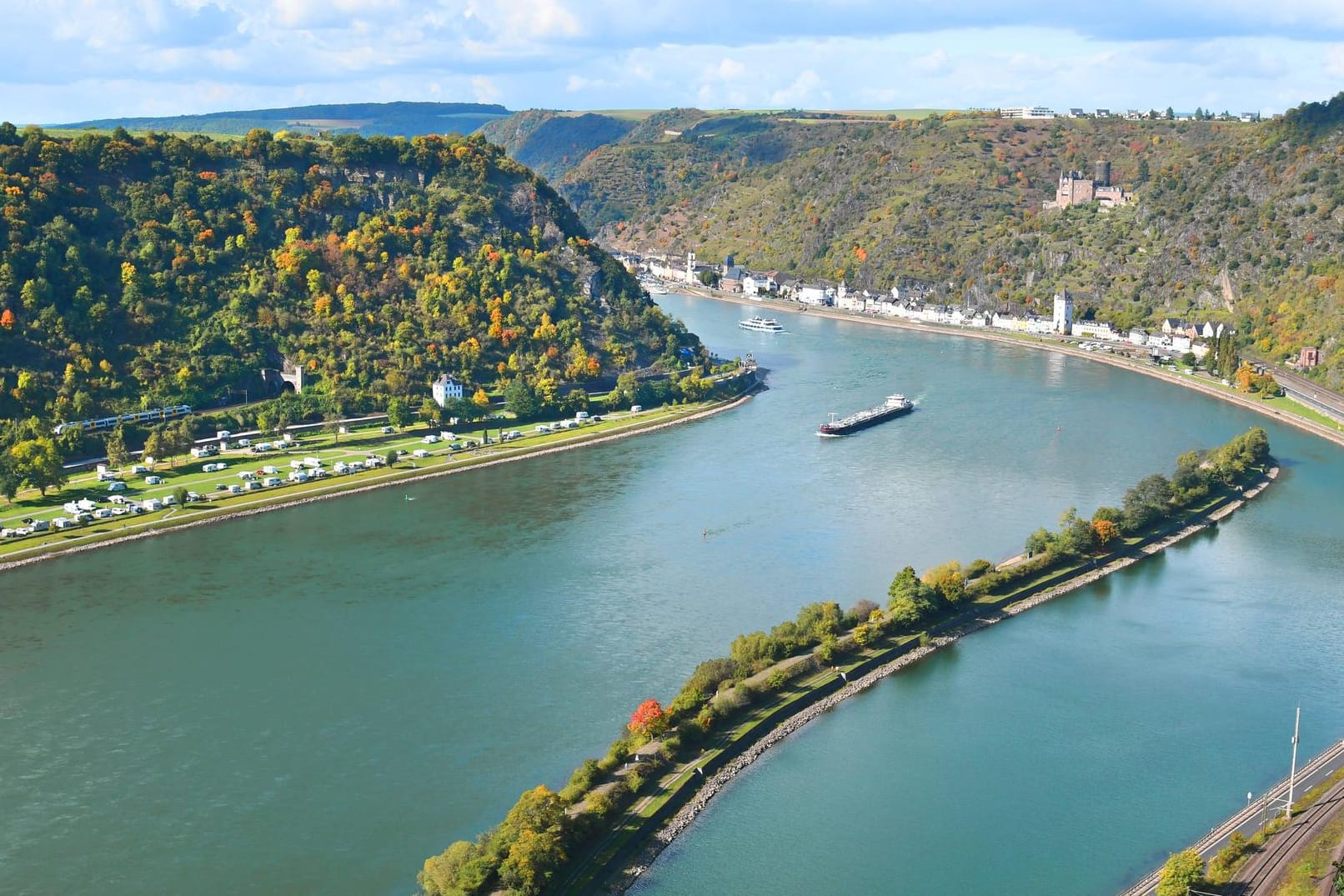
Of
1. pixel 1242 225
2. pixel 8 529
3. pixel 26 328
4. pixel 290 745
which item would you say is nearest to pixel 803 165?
pixel 1242 225

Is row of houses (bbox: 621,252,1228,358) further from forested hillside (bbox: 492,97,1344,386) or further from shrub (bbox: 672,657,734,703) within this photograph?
shrub (bbox: 672,657,734,703)

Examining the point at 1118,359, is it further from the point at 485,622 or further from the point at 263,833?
the point at 263,833

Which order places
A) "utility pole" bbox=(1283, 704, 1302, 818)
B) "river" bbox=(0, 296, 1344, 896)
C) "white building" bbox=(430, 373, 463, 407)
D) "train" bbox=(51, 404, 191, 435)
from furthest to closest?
"white building" bbox=(430, 373, 463, 407), "train" bbox=(51, 404, 191, 435), "utility pole" bbox=(1283, 704, 1302, 818), "river" bbox=(0, 296, 1344, 896)

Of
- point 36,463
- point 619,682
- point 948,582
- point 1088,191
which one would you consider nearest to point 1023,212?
point 1088,191

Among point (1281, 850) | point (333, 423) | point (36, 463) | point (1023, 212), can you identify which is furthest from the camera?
point (1023, 212)

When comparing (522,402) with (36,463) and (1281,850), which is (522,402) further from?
(1281,850)

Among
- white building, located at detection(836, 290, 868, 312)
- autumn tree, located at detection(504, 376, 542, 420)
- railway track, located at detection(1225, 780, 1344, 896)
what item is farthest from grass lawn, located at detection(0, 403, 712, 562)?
white building, located at detection(836, 290, 868, 312)

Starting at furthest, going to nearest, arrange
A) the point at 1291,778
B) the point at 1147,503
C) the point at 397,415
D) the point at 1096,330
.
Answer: the point at 1096,330, the point at 397,415, the point at 1147,503, the point at 1291,778
